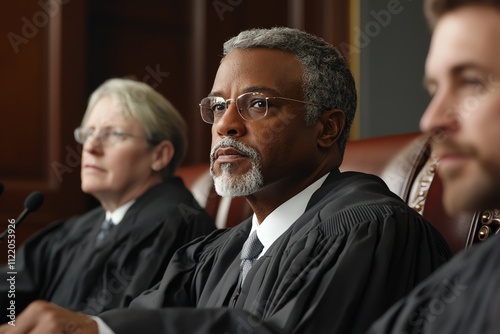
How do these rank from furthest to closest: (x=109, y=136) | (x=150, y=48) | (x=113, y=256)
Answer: (x=150, y=48)
(x=109, y=136)
(x=113, y=256)

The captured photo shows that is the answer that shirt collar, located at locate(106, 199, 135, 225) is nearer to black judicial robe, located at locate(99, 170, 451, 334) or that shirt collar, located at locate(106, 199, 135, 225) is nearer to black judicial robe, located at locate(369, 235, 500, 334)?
black judicial robe, located at locate(99, 170, 451, 334)

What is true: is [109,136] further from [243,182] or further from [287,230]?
[287,230]

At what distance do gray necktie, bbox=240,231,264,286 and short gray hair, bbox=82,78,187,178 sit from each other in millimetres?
1525

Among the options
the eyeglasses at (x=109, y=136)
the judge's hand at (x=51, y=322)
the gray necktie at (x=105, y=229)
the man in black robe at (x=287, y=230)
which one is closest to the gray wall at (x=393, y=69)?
the eyeglasses at (x=109, y=136)

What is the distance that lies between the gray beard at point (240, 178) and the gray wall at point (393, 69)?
2.13 metres

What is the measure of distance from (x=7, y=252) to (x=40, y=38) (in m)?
1.34

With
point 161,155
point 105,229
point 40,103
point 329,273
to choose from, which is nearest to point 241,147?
point 329,273

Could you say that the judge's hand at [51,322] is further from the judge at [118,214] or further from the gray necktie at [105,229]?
the gray necktie at [105,229]

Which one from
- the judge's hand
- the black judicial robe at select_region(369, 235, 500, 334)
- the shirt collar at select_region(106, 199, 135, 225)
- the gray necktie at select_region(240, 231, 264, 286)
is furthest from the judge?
the black judicial robe at select_region(369, 235, 500, 334)

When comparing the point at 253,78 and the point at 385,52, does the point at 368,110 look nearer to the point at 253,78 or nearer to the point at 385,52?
the point at 385,52

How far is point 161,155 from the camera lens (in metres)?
3.77

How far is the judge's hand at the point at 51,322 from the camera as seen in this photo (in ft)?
5.57

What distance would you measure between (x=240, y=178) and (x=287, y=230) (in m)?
0.20

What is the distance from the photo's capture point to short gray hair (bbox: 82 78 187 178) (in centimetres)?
375
